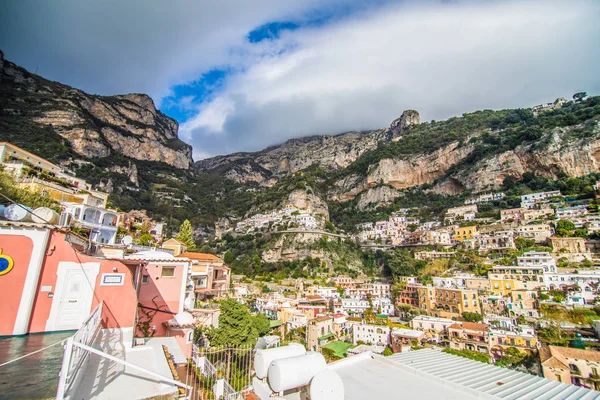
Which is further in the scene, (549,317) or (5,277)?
(549,317)

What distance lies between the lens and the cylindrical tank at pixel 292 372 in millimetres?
3197

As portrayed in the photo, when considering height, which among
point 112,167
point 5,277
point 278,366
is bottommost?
point 278,366

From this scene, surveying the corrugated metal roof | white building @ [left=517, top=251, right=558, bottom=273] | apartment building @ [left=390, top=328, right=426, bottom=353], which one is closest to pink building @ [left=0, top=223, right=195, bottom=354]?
the corrugated metal roof

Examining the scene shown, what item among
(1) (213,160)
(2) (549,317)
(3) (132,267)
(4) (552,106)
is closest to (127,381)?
(3) (132,267)

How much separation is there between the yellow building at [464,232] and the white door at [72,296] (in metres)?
55.8

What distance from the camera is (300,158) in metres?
137

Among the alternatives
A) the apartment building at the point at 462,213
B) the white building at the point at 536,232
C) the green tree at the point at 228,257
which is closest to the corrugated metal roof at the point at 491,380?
the white building at the point at 536,232

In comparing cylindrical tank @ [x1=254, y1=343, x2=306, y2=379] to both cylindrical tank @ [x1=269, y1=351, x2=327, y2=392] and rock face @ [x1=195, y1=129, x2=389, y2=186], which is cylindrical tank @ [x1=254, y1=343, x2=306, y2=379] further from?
rock face @ [x1=195, y1=129, x2=389, y2=186]

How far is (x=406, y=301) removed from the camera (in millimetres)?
37625

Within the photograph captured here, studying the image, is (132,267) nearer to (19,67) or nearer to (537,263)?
(537,263)

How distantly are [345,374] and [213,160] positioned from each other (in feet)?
547

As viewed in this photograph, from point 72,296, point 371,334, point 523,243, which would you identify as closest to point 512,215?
point 523,243

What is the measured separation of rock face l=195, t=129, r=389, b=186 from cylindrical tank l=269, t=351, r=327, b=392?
12061 cm

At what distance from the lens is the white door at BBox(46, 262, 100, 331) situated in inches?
205
